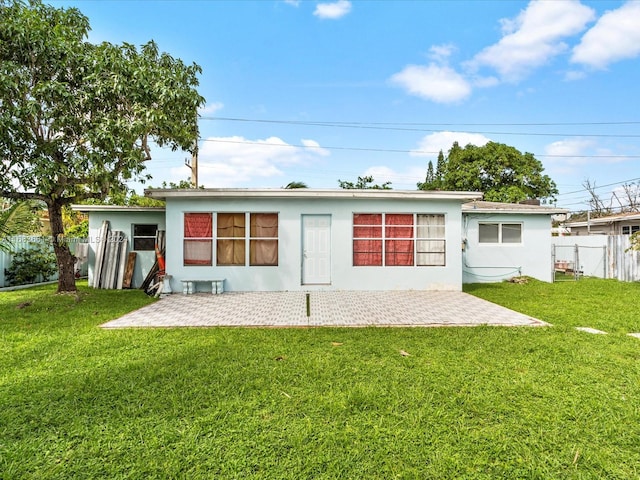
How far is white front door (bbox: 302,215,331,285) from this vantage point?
9.58 m

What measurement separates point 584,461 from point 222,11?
1297 cm

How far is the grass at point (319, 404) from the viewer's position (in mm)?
2168

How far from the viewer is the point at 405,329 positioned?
5.43 m

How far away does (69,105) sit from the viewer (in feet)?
24.3

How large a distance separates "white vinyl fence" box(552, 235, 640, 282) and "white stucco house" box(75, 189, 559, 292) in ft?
18.9

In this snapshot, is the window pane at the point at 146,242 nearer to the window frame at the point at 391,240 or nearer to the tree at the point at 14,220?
the tree at the point at 14,220

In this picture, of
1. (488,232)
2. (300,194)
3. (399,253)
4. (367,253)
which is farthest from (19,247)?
(488,232)

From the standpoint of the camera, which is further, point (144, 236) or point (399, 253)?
point (144, 236)

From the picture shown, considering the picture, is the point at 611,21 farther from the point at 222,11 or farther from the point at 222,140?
the point at 222,140

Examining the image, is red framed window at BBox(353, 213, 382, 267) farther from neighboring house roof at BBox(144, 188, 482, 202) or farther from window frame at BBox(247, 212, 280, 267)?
window frame at BBox(247, 212, 280, 267)

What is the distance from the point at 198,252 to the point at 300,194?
3323 millimetres

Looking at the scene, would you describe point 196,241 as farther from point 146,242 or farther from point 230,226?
point 146,242

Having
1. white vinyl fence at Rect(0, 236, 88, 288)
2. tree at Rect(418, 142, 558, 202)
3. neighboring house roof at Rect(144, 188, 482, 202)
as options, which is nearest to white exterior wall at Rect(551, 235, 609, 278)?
neighboring house roof at Rect(144, 188, 482, 202)

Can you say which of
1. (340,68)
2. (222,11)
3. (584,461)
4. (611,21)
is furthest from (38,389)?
(611,21)
